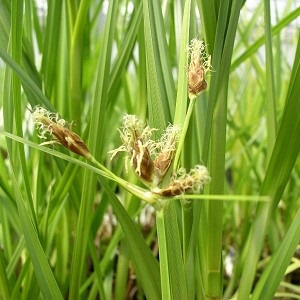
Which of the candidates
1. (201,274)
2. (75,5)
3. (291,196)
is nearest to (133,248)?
(201,274)

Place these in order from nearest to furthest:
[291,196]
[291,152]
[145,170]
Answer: [145,170], [291,152], [291,196]

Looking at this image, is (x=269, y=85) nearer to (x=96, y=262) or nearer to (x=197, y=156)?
(x=197, y=156)

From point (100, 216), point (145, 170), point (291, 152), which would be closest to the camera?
point (145, 170)

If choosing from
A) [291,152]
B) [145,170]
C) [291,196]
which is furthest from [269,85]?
[291,196]

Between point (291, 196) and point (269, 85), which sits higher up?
point (269, 85)

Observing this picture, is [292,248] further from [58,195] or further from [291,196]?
[291,196]

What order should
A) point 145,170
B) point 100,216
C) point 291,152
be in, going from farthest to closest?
point 100,216 → point 291,152 → point 145,170

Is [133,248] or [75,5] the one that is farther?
[75,5]

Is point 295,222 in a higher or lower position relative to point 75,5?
lower

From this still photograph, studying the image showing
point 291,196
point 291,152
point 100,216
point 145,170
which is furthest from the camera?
point 291,196
